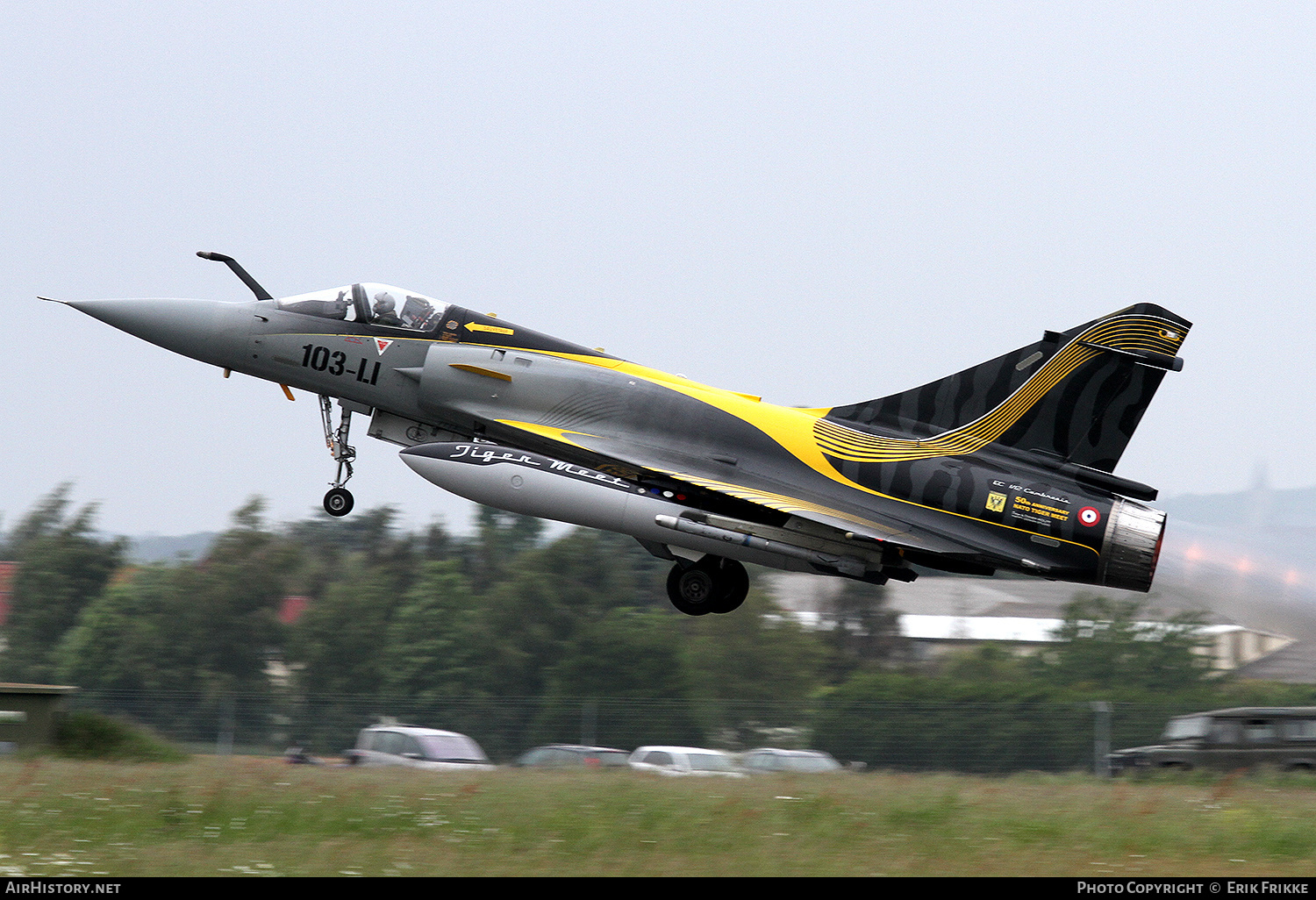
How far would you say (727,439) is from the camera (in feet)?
47.9

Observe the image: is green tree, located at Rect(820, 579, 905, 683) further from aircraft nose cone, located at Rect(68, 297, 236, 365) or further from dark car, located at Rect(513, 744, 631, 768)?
aircraft nose cone, located at Rect(68, 297, 236, 365)

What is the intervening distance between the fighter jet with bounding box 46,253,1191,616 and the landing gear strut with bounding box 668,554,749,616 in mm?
24

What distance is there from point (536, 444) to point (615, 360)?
4.74 feet

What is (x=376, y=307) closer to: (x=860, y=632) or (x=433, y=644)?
(x=860, y=632)

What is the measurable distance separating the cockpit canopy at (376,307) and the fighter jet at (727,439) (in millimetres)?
24

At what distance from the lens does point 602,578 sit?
142 ft

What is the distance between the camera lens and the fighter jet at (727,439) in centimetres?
1376

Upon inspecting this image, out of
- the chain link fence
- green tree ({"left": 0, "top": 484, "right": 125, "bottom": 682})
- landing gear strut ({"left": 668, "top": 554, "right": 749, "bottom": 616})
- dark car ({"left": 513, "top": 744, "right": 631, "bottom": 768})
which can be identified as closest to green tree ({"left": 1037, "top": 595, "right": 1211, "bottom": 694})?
the chain link fence

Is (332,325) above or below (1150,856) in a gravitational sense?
above

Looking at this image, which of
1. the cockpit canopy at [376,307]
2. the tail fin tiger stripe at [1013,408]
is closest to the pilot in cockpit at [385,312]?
the cockpit canopy at [376,307]

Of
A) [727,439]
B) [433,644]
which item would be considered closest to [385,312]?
[727,439]

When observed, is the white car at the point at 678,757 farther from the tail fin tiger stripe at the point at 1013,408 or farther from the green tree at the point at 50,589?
the green tree at the point at 50,589

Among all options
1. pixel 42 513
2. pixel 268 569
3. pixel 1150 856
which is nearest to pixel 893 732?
pixel 1150 856
